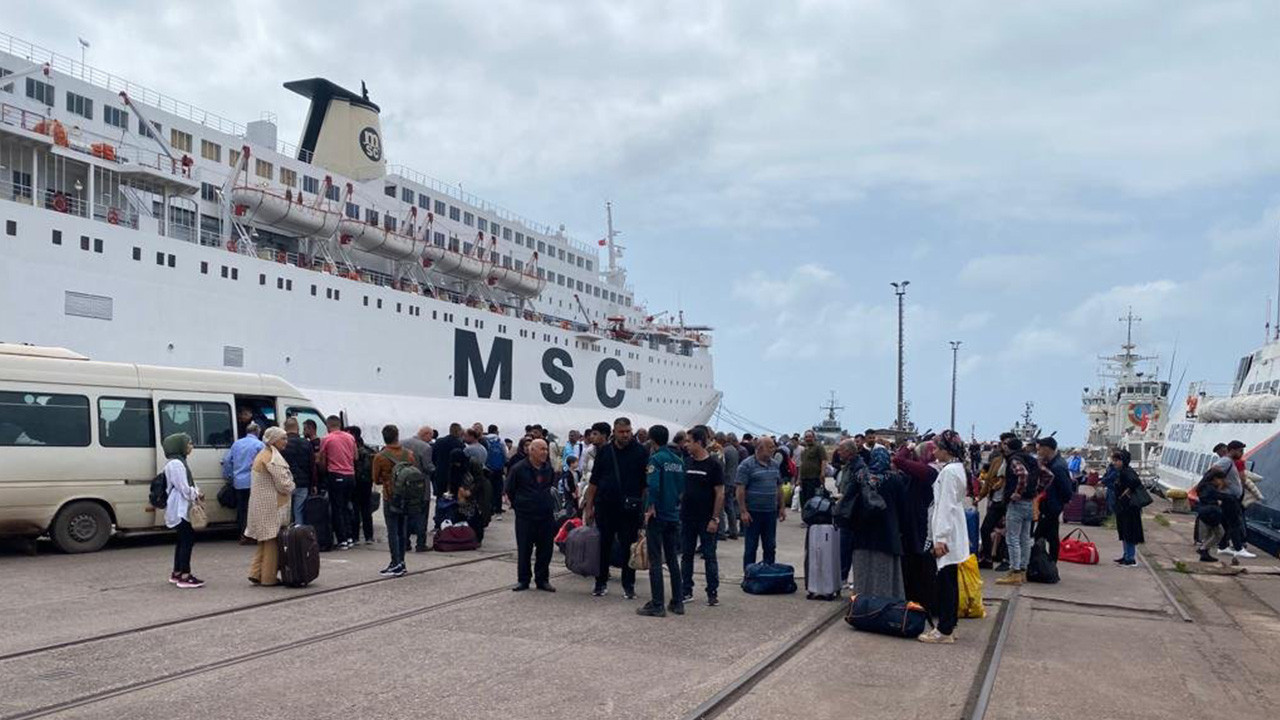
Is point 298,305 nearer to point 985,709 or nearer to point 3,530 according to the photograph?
point 3,530

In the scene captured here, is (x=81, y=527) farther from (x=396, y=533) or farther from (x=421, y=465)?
(x=396, y=533)

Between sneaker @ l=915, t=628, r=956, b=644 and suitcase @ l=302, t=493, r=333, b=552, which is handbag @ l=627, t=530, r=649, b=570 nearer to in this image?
sneaker @ l=915, t=628, r=956, b=644

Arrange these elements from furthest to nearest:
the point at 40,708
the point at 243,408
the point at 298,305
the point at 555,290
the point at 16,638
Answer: the point at 555,290 < the point at 298,305 < the point at 243,408 < the point at 16,638 < the point at 40,708

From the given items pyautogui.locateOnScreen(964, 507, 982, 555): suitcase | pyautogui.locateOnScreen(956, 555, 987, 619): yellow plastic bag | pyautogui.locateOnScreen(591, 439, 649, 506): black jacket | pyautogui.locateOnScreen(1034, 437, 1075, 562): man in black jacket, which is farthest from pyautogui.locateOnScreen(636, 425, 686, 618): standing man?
pyautogui.locateOnScreen(1034, 437, 1075, 562): man in black jacket

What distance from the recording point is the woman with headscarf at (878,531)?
23.3 ft

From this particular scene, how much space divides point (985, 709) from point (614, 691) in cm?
208

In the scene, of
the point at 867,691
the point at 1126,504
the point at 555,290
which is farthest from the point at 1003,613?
the point at 555,290

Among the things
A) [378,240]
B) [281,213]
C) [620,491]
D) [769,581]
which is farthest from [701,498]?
[378,240]

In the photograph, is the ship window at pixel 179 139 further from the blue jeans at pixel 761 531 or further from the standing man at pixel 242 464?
the blue jeans at pixel 761 531

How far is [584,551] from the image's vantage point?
859cm

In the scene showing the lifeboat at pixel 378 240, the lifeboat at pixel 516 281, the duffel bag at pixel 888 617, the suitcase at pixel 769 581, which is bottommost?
the suitcase at pixel 769 581

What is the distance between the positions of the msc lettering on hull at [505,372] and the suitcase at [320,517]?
96.1 feet

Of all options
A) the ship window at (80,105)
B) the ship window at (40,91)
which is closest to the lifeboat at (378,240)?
the ship window at (80,105)

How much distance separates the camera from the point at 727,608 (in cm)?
799
